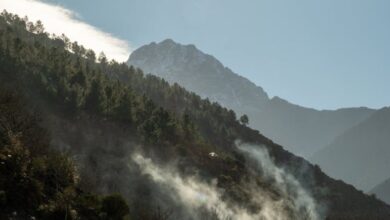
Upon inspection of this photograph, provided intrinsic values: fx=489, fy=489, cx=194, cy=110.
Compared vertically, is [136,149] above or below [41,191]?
above

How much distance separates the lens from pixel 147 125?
9656 cm

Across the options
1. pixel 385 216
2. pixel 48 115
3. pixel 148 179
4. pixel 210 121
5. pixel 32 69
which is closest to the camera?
pixel 148 179

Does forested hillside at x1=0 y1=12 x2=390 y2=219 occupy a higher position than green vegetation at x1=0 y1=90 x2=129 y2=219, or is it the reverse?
forested hillside at x1=0 y1=12 x2=390 y2=219

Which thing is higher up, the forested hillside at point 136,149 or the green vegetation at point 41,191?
the forested hillside at point 136,149

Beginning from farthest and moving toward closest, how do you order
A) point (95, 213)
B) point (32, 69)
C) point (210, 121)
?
point (210, 121)
point (32, 69)
point (95, 213)

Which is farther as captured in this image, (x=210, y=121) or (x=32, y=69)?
(x=210, y=121)

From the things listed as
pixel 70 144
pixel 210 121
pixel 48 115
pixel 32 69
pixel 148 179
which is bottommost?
pixel 148 179

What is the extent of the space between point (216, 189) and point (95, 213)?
68191 millimetres

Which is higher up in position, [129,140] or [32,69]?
[32,69]

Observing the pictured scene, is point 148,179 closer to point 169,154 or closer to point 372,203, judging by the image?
point 169,154

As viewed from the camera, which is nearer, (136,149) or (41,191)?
(41,191)

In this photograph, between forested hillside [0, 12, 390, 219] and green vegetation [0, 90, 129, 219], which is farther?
forested hillside [0, 12, 390, 219]

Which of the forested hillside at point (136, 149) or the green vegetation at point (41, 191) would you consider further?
the forested hillside at point (136, 149)

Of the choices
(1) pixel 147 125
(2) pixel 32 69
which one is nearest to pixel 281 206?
(1) pixel 147 125
